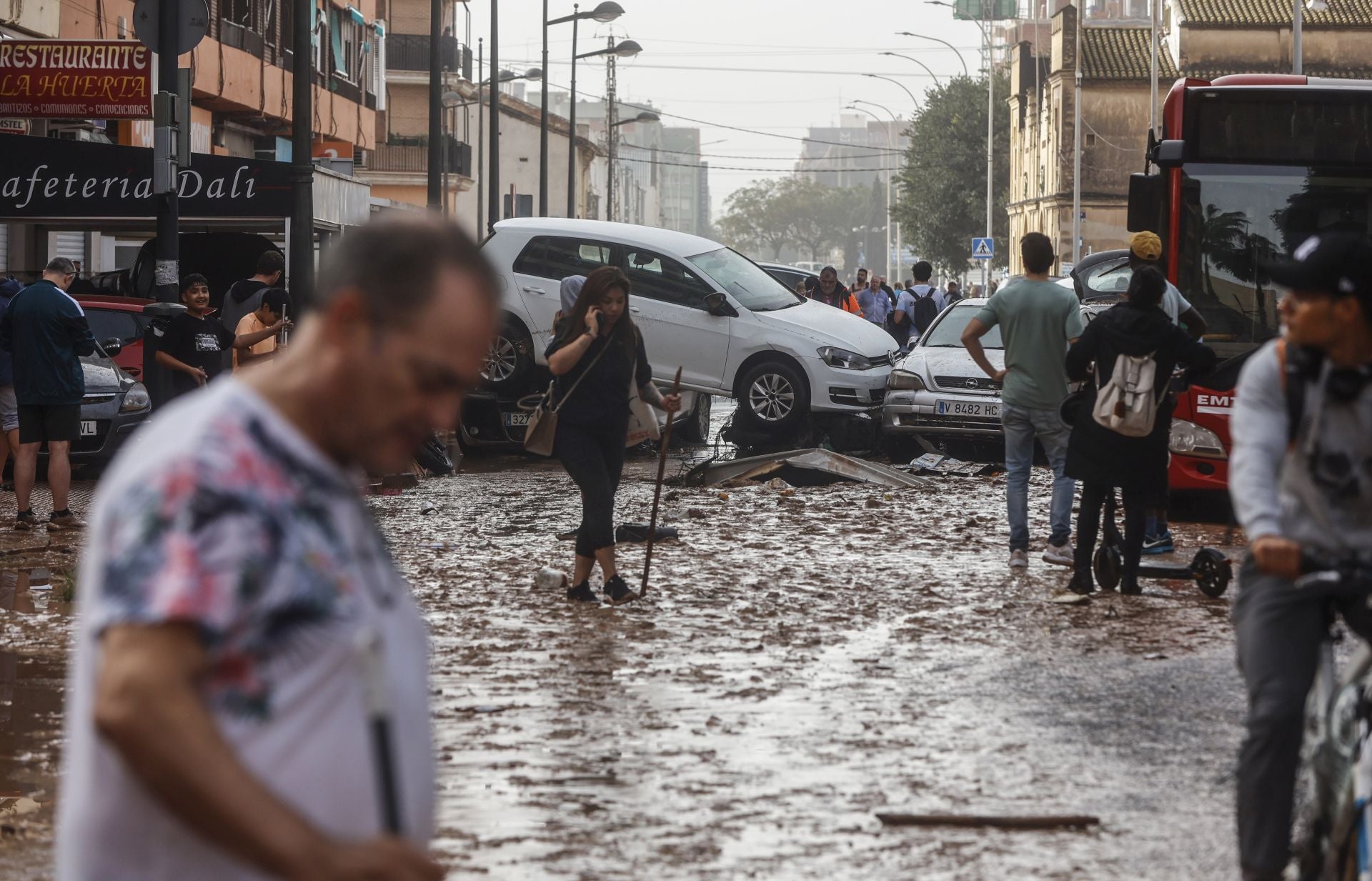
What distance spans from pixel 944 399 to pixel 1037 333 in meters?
7.50

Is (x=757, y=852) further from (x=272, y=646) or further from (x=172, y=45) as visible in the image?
(x=172, y=45)

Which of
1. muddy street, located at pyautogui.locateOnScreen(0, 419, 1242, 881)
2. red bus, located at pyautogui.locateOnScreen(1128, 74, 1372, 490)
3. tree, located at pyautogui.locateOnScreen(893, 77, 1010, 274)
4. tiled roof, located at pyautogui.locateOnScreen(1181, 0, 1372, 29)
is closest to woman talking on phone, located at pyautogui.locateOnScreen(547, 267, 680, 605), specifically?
muddy street, located at pyautogui.locateOnScreen(0, 419, 1242, 881)

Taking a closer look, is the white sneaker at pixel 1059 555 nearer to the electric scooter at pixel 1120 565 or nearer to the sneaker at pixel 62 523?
the electric scooter at pixel 1120 565

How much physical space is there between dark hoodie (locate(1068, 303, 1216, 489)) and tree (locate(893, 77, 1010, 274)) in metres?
75.4

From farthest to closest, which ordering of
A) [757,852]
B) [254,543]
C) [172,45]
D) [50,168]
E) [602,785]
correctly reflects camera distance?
1. [50,168]
2. [172,45]
3. [602,785]
4. [757,852]
5. [254,543]

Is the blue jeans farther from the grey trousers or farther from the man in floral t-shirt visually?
the man in floral t-shirt

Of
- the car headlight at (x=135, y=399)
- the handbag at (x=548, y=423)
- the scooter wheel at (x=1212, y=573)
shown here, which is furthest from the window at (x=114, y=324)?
the scooter wheel at (x=1212, y=573)

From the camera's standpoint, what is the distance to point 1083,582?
33.5 feet

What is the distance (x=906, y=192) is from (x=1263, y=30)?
24.0m

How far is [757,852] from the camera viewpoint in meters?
5.34

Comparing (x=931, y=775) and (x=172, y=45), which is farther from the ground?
(x=172, y=45)

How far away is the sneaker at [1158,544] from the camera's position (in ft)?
38.2

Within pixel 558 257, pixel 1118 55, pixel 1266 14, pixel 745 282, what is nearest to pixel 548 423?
pixel 558 257

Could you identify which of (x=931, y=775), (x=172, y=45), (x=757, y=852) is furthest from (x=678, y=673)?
(x=172, y=45)
